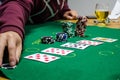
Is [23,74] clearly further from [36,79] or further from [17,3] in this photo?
[17,3]

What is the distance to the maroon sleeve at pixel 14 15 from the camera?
3.05 ft

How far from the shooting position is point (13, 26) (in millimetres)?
932

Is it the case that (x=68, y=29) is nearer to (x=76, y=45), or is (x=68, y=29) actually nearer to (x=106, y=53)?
(x=76, y=45)

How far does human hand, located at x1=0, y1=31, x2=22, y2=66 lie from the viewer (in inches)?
30.1

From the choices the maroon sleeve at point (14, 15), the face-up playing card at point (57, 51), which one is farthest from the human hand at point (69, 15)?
the face-up playing card at point (57, 51)

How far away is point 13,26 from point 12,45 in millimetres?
144

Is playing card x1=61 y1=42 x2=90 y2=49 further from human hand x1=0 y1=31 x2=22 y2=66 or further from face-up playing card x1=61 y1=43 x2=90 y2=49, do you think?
human hand x1=0 y1=31 x2=22 y2=66

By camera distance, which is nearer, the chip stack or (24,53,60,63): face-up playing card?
(24,53,60,63): face-up playing card

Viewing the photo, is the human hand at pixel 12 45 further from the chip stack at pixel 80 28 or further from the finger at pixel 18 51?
the chip stack at pixel 80 28

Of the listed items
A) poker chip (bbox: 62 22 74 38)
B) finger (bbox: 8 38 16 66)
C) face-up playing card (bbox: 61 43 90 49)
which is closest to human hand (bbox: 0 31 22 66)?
finger (bbox: 8 38 16 66)

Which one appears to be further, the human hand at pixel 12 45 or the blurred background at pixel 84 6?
the blurred background at pixel 84 6

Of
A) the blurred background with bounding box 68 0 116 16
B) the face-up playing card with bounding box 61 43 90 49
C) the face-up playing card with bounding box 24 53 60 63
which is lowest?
the blurred background with bounding box 68 0 116 16

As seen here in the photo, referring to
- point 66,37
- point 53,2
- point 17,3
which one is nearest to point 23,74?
point 66,37

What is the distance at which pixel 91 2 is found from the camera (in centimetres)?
298
